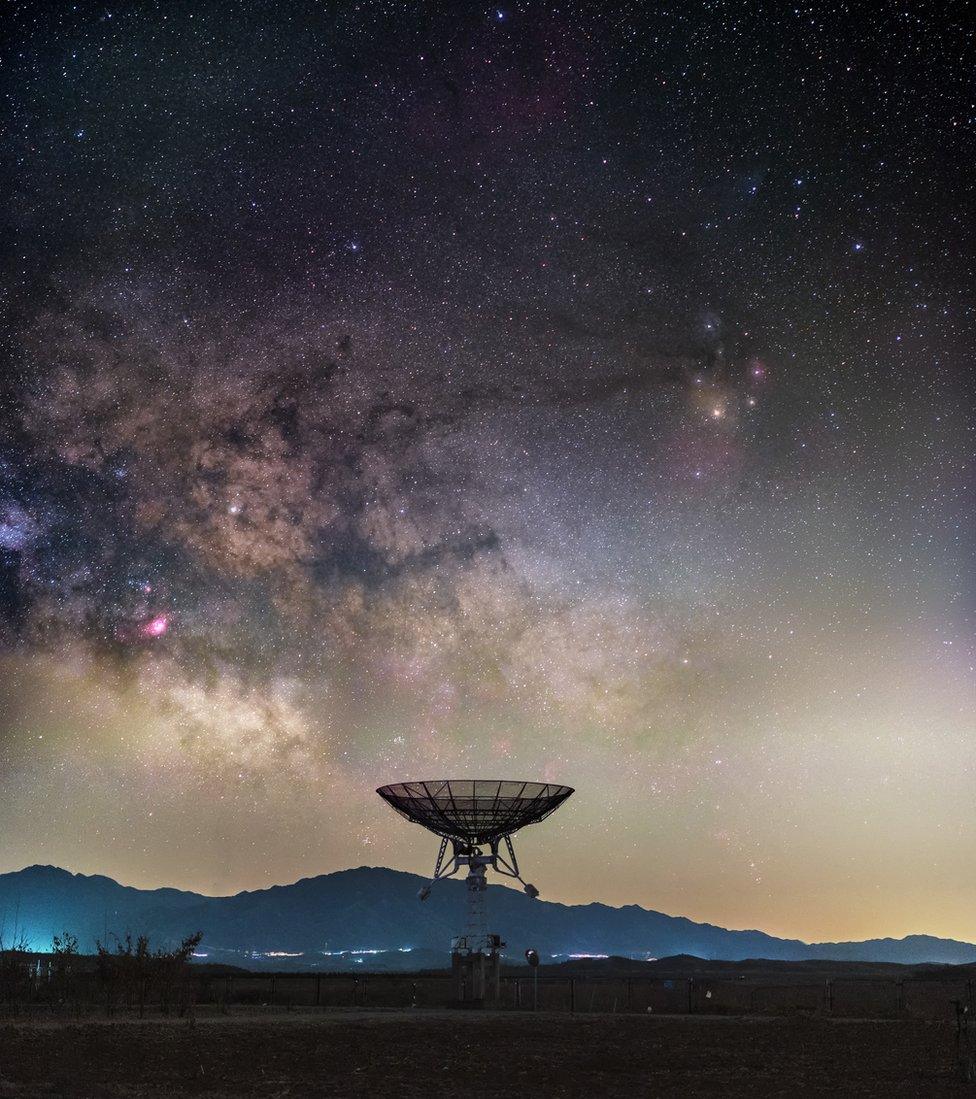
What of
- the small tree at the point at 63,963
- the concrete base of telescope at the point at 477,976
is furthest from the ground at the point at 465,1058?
the concrete base of telescope at the point at 477,976

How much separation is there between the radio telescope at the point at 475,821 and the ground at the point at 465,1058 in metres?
9.82

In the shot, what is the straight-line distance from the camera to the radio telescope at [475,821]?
47.6m

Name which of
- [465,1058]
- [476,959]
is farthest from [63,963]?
[465,1058]

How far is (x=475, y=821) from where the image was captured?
48.9m

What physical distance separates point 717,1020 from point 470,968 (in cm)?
1149

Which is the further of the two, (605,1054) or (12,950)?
(12,950)

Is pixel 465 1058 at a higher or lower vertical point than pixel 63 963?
lower

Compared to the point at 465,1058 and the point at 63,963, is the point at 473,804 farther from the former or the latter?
the point at 465,1058

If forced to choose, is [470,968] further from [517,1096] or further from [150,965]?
[517,1096]

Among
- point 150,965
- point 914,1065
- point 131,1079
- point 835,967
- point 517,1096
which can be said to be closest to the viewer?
point 517,1096

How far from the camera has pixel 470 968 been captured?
47.3 metres

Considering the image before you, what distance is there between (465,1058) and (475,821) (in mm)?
21507

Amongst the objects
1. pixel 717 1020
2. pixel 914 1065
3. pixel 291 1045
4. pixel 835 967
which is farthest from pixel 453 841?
pixel 835 967

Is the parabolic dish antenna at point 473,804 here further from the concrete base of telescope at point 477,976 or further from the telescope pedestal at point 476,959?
the concrete base of telescope at point 477,976
